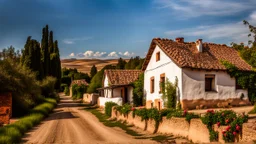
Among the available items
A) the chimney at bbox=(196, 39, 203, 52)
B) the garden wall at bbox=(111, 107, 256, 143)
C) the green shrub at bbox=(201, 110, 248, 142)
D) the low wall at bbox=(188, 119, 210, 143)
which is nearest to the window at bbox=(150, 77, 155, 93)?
the chimney at bbox=(196, 39, 203, 52)

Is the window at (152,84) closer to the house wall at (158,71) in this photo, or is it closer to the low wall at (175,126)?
the house wall at (158,71)

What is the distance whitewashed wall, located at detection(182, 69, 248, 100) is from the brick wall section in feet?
43.6

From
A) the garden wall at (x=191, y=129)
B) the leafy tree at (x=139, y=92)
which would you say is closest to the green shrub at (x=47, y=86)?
the leafy tree at (x=139, y=92)

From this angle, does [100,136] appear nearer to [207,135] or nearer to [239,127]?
[207,135]

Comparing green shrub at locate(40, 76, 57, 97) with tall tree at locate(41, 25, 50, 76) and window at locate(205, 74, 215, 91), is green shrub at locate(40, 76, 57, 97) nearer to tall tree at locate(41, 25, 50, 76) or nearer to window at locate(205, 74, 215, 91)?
tall tree at locate(41, 25, 50, 76)

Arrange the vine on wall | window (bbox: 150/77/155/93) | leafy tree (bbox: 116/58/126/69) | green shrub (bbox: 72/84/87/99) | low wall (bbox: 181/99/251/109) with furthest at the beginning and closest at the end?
leafy tree (bbox: 116/58/126/69) < green shrub (bbox: 72/84/87/99) < window (bbox: 150/77/155/93) < the vine on wall < low wall (bbox: 181/99/251/109)

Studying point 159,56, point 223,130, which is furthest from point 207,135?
point 159,56

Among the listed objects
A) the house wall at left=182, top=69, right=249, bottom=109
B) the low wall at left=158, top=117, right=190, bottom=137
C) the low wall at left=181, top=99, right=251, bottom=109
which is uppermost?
the house wall at left=182, top=69, right=249, bottom=109

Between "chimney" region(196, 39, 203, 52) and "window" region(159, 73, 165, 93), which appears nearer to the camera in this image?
"window" region(159, 73, 165, 93)

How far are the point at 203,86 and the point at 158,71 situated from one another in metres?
4.79

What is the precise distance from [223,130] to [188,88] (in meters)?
11.9

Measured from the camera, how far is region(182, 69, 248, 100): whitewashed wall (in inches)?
877

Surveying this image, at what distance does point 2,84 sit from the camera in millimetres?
23625

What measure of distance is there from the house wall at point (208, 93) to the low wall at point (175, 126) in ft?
21.1
